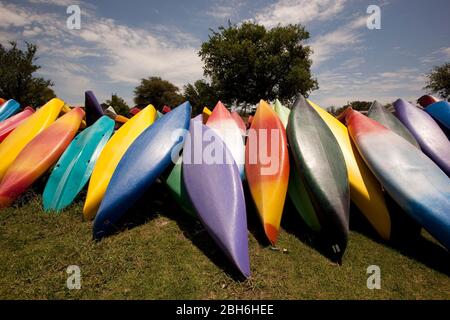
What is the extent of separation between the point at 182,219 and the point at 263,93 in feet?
62.9

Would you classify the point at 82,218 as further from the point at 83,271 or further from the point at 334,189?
the point at 334,189

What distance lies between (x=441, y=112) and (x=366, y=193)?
8.48 ft

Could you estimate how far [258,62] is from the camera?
19188mm

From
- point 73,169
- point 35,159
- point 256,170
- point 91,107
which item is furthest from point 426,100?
point 35,159

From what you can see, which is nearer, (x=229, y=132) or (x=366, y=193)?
(x=366, y=193)

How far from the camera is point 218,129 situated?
3973 millimetres

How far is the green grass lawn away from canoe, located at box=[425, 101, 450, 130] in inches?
88.1

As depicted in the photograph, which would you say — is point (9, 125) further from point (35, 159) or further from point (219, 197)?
point (219, 197)

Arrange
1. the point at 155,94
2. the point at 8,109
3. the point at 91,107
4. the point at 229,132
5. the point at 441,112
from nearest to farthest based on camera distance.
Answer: the point at 229,132 → the point at 441,112 → the point at 91,107 → the point at 8,109 → the point at 155,94

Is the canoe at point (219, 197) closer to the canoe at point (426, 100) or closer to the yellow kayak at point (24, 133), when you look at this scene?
the yellow kayak at point (24, 133)

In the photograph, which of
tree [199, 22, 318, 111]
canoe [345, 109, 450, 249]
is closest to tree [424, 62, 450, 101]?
tree [199, 22, 318, 111]
